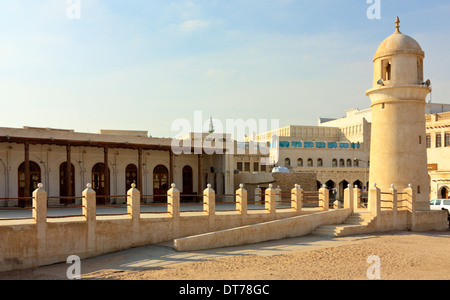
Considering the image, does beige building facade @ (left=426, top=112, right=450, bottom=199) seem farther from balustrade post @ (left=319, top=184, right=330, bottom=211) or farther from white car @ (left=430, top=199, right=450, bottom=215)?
balustrade post @ (left=319, top=184, right=330, bottom=211)

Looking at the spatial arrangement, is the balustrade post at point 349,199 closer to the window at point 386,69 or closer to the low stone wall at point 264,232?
the low stone wall at point 264,232

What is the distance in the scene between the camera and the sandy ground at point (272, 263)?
1264cm

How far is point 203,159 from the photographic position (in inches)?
1199

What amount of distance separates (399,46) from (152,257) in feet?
57.6

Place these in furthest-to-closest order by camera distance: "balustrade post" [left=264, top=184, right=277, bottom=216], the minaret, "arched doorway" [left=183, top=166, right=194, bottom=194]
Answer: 1. "arched doorway" [left=183, top=166, right=194, bottom=194]
2. the minaret
3. "balustrade post" [left=264, top=184, right=277, bottom=216]

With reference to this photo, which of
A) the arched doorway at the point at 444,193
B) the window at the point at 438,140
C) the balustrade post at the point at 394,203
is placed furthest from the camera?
the window at the point at 438,140

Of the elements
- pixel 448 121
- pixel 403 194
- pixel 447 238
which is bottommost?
pixel 447 238

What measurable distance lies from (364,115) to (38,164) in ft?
172

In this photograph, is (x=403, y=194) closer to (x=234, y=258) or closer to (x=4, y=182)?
(x=234, y=258)

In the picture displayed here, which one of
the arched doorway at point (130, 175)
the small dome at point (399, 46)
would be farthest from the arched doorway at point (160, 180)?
the small dome at point (399, 46)

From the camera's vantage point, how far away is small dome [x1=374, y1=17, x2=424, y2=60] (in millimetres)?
23359

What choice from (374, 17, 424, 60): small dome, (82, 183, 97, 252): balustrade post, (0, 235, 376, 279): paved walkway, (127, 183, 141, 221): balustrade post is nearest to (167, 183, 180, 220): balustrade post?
(0, 235, 376, 279): paved walkway

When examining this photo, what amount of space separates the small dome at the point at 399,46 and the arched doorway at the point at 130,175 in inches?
629
